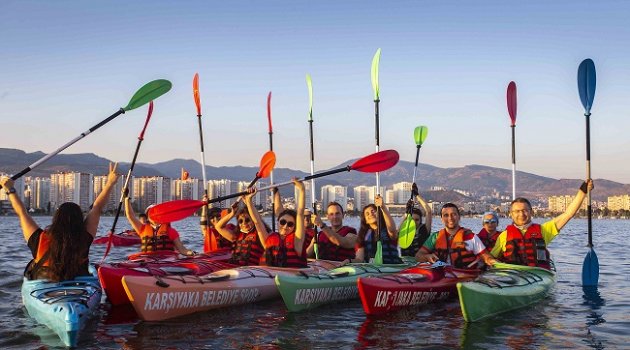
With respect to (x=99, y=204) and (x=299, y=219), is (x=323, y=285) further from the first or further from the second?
(x=99, y=204)

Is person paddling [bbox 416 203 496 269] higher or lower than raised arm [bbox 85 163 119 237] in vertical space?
lower

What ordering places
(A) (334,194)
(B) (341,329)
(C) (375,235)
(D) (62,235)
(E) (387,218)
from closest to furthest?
(D) (62,235)
(B) (341,329)
(E) (387,218)
(C) (375,235)
(A) (334,194)

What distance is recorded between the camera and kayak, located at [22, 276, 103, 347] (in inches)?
225

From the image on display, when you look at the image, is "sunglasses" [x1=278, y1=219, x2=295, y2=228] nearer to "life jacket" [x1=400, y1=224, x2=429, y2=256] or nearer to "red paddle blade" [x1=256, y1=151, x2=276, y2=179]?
"red paddle blade" [x1=256, y1=151, x2=276, y2=179]

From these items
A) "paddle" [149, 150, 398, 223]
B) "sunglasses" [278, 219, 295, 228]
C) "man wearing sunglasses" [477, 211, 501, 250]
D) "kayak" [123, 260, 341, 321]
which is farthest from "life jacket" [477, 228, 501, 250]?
"sunglasses" [278, 219, 295, 228]

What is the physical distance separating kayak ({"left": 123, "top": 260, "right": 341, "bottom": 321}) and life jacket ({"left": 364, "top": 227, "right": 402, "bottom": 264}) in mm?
1111

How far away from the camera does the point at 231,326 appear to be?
23.8 ft

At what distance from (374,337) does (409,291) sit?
128 cm

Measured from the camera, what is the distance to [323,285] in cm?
814

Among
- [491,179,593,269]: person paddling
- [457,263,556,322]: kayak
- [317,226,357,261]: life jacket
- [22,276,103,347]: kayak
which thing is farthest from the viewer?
[317,226,357,261]: life jacket

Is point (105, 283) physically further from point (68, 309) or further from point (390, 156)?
point (390, 156)

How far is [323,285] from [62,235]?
3.50 m

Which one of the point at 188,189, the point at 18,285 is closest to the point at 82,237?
the point at 18,285

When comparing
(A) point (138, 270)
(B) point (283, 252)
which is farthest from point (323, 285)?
(A) point (138, 270)
